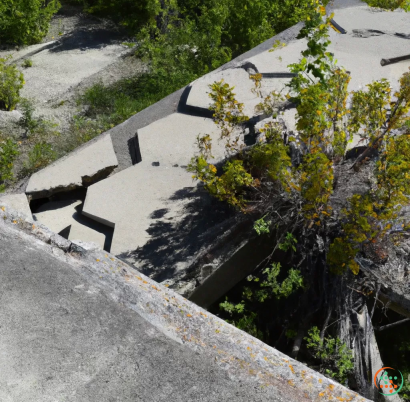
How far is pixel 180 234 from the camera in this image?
339cm

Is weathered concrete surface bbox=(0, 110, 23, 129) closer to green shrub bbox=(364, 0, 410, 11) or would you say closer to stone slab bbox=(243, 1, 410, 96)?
stone slab bbox=(243, 1, 410, 96)

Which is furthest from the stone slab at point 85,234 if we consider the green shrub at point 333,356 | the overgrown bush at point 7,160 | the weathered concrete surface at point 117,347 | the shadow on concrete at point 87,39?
the shadow on concrete at point 87,39

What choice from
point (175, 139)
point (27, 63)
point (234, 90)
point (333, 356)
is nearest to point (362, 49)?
point (234, 90)

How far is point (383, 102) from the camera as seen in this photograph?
11.1 feet

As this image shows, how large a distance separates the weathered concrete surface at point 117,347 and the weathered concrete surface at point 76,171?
2062 millimetres

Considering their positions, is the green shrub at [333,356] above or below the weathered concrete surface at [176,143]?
below

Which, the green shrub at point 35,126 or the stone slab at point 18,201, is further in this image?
the green shrub at point 35,126

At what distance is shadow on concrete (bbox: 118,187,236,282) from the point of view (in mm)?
3219

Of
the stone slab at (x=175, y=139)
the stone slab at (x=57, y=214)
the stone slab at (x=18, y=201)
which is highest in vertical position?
the stone slab at (x=175, y=139)

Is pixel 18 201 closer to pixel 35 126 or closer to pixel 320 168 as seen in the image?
pixel 35 126

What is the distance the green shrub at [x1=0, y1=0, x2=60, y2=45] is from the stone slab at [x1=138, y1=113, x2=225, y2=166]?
3554 mm

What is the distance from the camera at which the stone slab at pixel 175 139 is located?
4.04 m

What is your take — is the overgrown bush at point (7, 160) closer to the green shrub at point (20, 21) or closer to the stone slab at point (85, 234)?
the stone slab at point (85, 234)

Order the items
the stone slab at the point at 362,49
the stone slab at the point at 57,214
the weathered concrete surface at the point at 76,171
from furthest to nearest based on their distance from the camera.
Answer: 1. the stone slab at the point at 362,49
2. the weathered concrete surface at the point at 76,171
3. the stone slab at the point at 57,214
